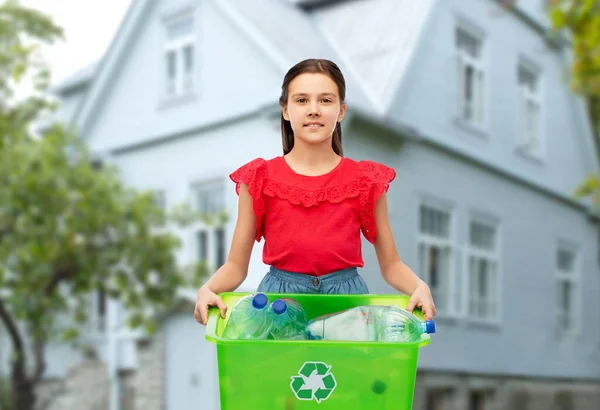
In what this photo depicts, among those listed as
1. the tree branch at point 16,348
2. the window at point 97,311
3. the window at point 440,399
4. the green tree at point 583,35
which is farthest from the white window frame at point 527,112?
the tree branch at point 16,348

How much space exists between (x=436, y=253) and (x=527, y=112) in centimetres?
388

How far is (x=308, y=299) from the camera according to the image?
2.15m

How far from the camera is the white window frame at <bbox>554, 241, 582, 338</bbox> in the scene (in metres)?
14.9

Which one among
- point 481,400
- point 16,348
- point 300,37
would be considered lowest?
point 481,400

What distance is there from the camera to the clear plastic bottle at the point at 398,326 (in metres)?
1.94

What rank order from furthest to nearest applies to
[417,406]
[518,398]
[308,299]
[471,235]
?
[518,398] → [471,235] → [417,406] → [308,299]

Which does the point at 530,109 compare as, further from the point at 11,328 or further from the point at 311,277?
the point at 311,277

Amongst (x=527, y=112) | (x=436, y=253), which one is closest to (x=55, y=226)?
(x=436, y=253)

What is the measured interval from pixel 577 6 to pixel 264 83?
322cm

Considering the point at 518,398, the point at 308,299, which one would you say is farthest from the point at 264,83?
the point at 308,299

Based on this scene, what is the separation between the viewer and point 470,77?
12.5m

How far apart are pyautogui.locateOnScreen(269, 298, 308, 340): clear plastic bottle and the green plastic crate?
8 cm

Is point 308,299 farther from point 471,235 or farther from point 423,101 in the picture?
point 471,235

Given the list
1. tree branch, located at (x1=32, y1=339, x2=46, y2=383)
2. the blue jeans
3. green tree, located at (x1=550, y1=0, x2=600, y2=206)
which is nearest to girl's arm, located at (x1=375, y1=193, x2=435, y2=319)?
the blue jeans
